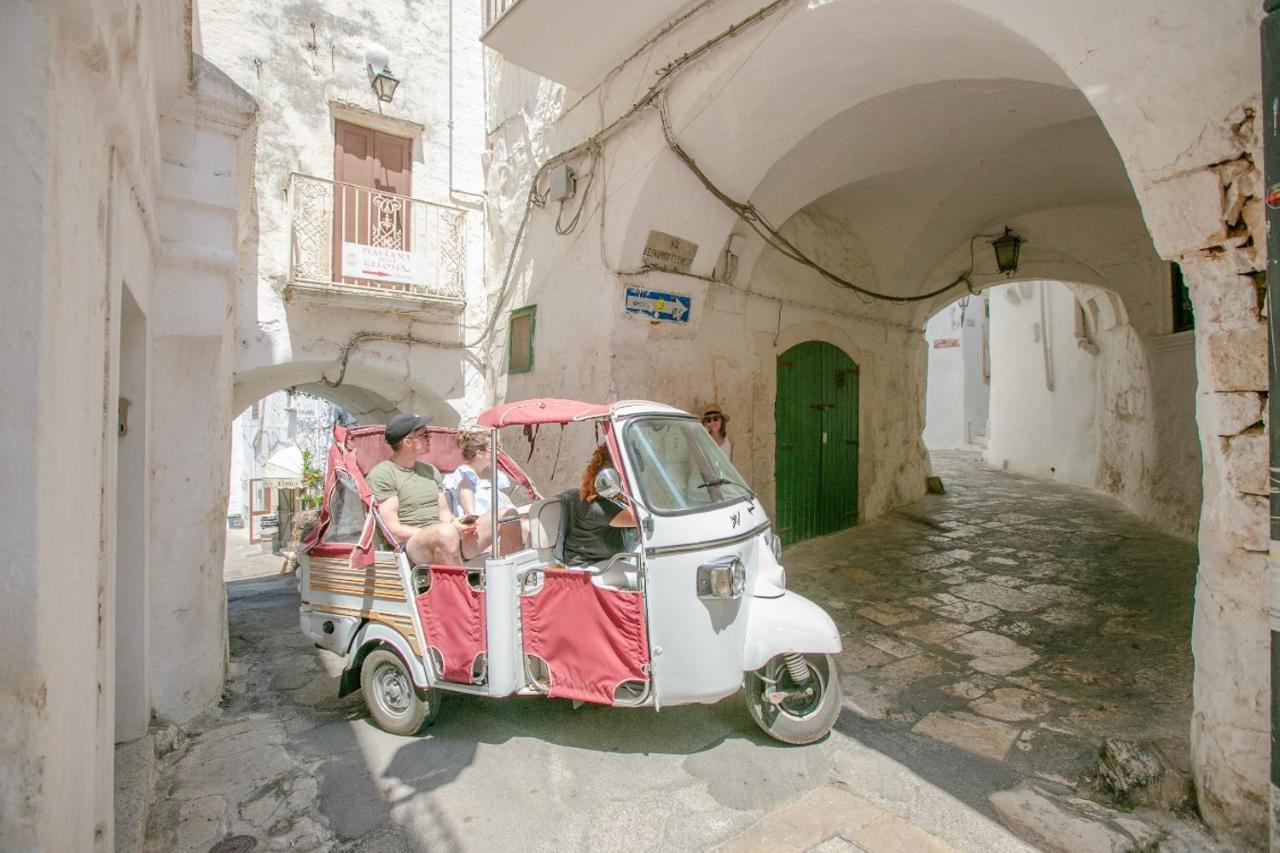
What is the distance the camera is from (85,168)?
193cm

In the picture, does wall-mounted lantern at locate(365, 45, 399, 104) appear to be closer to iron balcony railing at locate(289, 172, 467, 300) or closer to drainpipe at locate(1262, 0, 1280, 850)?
iron balcony railing at locate(289, 172, 467, 300)

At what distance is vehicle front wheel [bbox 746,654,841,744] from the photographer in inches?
139

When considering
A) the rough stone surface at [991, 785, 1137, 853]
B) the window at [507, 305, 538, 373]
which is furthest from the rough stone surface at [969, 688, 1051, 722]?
the window at [507, 305, 538, 373]

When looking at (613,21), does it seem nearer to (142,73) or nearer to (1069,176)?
(142,73)

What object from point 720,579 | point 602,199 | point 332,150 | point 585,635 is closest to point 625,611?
point 585,635

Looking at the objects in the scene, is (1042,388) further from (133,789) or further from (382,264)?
(133,789)

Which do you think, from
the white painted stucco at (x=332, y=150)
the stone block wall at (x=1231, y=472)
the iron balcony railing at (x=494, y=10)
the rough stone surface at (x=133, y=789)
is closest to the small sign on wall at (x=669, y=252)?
the iron balcony railing at (x=494, y=10)

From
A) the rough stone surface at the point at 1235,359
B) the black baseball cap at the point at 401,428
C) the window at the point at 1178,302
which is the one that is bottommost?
the black baseball cap at the point at 401,428

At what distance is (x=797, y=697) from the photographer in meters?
3.62

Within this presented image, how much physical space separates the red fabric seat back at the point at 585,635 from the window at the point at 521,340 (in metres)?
4.22

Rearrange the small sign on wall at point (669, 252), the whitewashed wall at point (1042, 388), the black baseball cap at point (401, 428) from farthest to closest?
the whitewashed wall at point (1042, 388) → the small sign on wall at point (669, 252) → the black baseball cap at point (401, 428)

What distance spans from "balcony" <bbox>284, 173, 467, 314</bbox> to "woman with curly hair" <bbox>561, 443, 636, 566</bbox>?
4867mm

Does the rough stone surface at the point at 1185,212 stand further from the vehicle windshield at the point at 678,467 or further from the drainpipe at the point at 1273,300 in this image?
the vehicle windshield at the point at 678,467

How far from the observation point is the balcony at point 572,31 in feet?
17.9
